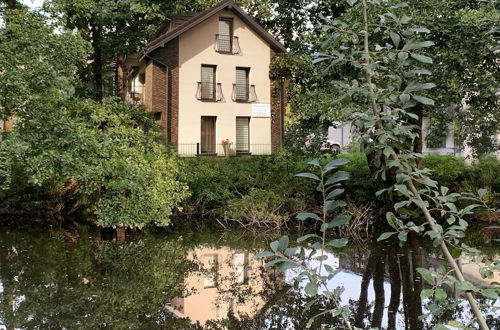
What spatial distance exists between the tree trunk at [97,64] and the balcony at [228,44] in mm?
8196

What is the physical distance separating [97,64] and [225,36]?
28.7ft

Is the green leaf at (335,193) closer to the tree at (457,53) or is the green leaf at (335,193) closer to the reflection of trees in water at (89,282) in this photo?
the reflection of trees in water at (89,282)

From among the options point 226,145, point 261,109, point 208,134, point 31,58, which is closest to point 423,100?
point 31,58

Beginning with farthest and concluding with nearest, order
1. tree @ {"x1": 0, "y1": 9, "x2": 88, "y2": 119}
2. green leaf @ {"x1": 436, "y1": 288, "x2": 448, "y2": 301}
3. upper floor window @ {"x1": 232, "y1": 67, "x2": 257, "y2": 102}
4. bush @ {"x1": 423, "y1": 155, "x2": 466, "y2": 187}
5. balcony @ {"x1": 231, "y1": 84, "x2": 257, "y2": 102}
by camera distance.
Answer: balcony @ {"x1": 231, "y1": 84, "x2": 257, "y2": 102} < upper floor window @ {"x1": 232, "y1": 67, "x2": 257, "y2": 102} < bush @ {"x1": 423, "y1": 155, "x2": 466, "y2": 187} < tree @ {"x1": 0, "y1": 9, "x2": 88, "y2": 119} < green leaf @ {"x1": 436, "y1": 288, "x2": 448, "y2": 301}

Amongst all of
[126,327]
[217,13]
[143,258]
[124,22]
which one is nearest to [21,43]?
[143,258]

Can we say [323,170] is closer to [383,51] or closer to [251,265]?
[383,51]

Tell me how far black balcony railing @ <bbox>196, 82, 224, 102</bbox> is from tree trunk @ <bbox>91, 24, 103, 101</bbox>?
6692mm

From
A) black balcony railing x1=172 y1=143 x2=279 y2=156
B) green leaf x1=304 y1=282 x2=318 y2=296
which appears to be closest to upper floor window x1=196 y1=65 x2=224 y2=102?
black balcony railing x1=172 y1=143 x2=279 y2=156

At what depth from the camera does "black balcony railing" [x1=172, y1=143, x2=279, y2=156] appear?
24.0m

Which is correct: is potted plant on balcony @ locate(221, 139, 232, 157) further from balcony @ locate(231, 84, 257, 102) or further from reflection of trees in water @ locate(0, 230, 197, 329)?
reflection of trees in water @ locate(0, 230, 197, 329)

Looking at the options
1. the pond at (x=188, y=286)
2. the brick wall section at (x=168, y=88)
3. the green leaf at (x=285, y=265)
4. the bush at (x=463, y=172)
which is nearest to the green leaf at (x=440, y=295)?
the green leaf at (x=285, y=265)

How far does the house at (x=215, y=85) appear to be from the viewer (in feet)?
78.4

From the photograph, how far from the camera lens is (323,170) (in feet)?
5.14

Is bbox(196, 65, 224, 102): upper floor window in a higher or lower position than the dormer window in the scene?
lower
